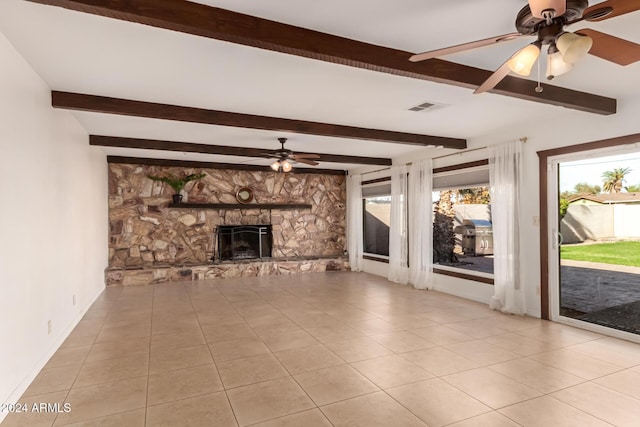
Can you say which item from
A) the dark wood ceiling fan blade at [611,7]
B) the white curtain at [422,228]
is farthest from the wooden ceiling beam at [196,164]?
the dark wood ceiling fan blade at [611,7]

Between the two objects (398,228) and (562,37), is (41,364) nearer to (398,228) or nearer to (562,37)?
(562,37)

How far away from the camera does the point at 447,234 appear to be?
6.73 m

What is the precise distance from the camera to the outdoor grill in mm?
5801

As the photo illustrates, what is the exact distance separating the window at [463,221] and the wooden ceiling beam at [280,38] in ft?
9.11

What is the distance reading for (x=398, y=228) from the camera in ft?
23.2

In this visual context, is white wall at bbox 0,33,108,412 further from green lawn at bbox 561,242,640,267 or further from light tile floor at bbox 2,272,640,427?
green lawn at bbox 561,242,640,267

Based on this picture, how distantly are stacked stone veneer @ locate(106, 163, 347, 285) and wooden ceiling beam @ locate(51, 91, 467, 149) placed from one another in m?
4.00

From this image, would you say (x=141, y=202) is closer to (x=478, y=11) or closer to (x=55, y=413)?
(x=55, y=413)

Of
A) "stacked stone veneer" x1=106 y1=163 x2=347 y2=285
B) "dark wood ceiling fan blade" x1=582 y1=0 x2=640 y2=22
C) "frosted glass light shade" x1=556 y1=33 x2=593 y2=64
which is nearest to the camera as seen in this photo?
"dark wood ceiling fan blade" x1=582 y1=0 x2=640 y2=22

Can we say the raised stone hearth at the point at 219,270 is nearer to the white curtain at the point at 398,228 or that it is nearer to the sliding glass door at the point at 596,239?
the white curtain at the point at 398,228

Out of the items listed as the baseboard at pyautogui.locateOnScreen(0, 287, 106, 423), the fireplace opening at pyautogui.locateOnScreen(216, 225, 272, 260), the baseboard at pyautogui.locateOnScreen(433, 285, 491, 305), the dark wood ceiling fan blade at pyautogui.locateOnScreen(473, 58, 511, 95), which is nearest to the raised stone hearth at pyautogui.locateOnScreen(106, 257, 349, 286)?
the fireplace opening at pyautogui.locateOnScreen(216, 225, 272, 260)

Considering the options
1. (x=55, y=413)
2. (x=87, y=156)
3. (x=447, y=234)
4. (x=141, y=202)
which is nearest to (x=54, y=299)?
(x=55, y=413)

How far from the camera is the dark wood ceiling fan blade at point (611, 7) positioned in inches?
62.8

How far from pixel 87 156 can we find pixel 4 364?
11.6ft
